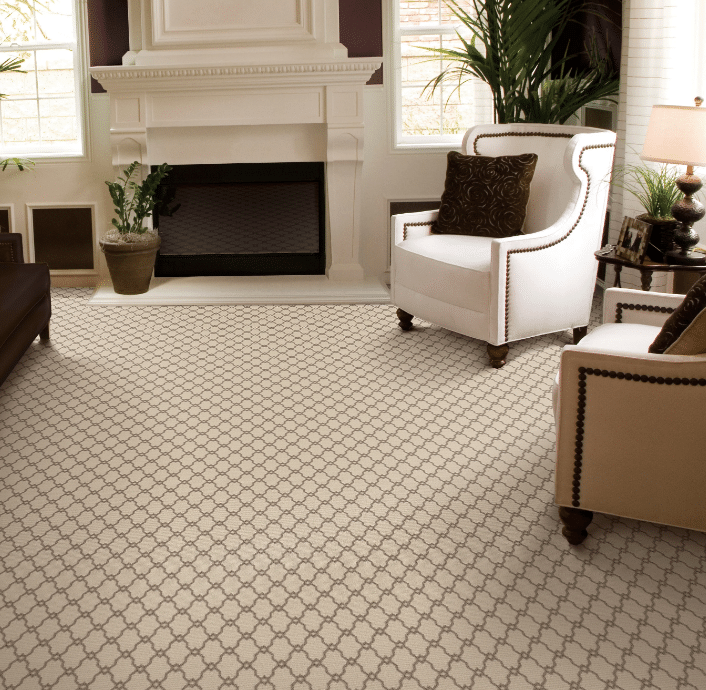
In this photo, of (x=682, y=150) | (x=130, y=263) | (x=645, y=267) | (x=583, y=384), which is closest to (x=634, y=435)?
(x=583, y=384)

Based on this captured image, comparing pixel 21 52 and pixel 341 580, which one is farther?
pixel 21 52

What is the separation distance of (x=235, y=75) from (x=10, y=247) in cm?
171

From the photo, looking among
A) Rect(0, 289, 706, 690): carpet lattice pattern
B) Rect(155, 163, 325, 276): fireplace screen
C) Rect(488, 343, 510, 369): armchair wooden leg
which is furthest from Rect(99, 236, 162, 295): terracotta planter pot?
Rect(488, 343, 510, 369): armchair wooden leg

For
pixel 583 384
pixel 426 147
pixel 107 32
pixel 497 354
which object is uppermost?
pixel 107 32

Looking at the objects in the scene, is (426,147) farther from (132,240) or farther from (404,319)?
(132,240)

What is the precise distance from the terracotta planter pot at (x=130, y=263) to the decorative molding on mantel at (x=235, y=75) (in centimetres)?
93

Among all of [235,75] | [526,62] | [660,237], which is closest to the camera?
[660,237]

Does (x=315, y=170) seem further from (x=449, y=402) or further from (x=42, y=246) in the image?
(x=449, y=402)

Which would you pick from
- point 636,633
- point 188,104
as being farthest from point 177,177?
point 636,633

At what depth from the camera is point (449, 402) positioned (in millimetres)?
3639

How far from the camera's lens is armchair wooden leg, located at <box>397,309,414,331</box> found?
4.54 m

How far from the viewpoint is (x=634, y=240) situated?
12.1ft

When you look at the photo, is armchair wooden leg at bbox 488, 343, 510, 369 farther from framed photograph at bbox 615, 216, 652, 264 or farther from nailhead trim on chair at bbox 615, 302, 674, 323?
nailhead trim on chair at bbox 615, 302, 674, 323

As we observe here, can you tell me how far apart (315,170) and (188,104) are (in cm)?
88
